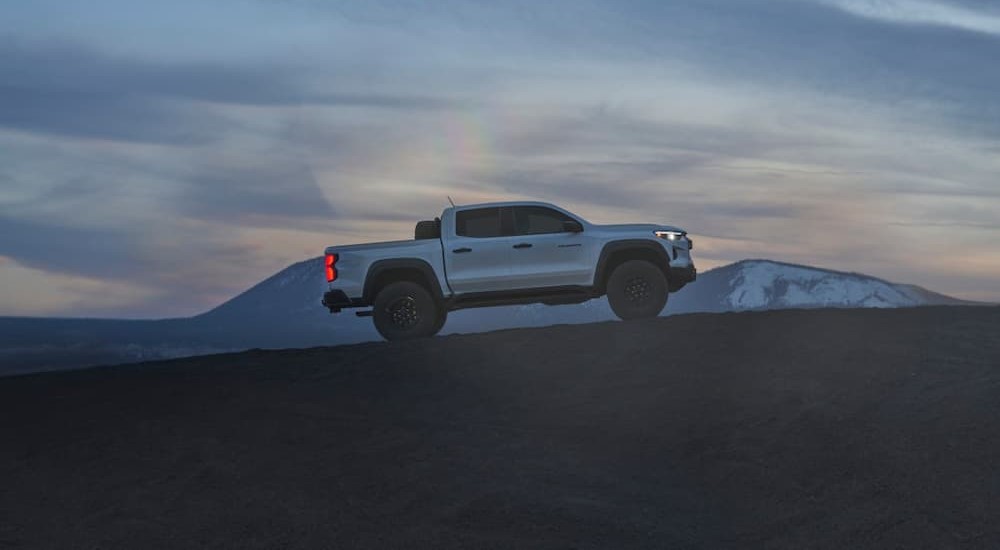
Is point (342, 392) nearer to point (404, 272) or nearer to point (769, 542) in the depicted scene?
point (404, 272)

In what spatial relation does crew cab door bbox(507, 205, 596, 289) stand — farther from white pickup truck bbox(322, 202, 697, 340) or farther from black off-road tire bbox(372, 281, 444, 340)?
black off-road tire bbox(372, 281, 444, 340)

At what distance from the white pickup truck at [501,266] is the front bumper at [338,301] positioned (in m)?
0.02

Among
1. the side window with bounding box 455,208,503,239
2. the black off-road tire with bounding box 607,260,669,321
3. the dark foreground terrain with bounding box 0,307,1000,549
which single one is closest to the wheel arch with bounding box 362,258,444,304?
the side window with bounding box 455,208,503,239

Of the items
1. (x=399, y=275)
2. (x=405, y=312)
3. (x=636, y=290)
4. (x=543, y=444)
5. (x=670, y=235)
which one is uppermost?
(x=670, y=235)

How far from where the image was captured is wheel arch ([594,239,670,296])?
60.7 ft

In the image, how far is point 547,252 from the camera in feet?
60.3

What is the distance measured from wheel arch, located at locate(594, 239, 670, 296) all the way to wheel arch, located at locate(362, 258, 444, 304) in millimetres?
2807

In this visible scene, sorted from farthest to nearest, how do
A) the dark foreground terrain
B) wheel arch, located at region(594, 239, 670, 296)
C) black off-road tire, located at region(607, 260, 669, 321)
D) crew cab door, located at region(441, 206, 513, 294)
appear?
black off-road tire, located at region(607, 260, 669, 321), wheel arch, located at region(594, 239, 670, 296), crew cab door, located at region(441, 206, 513, 294), the dark foreground terrain

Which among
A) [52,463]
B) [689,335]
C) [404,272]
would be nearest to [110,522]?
[52,463]

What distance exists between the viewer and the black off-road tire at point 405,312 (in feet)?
60.9

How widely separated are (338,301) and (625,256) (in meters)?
5.10

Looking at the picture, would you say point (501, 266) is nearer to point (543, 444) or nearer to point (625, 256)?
point (625, 256)

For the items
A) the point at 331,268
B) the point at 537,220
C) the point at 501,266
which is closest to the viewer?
the point at 501,266

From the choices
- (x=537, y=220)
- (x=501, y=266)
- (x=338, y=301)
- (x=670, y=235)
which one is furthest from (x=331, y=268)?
(x=670, y=235)
